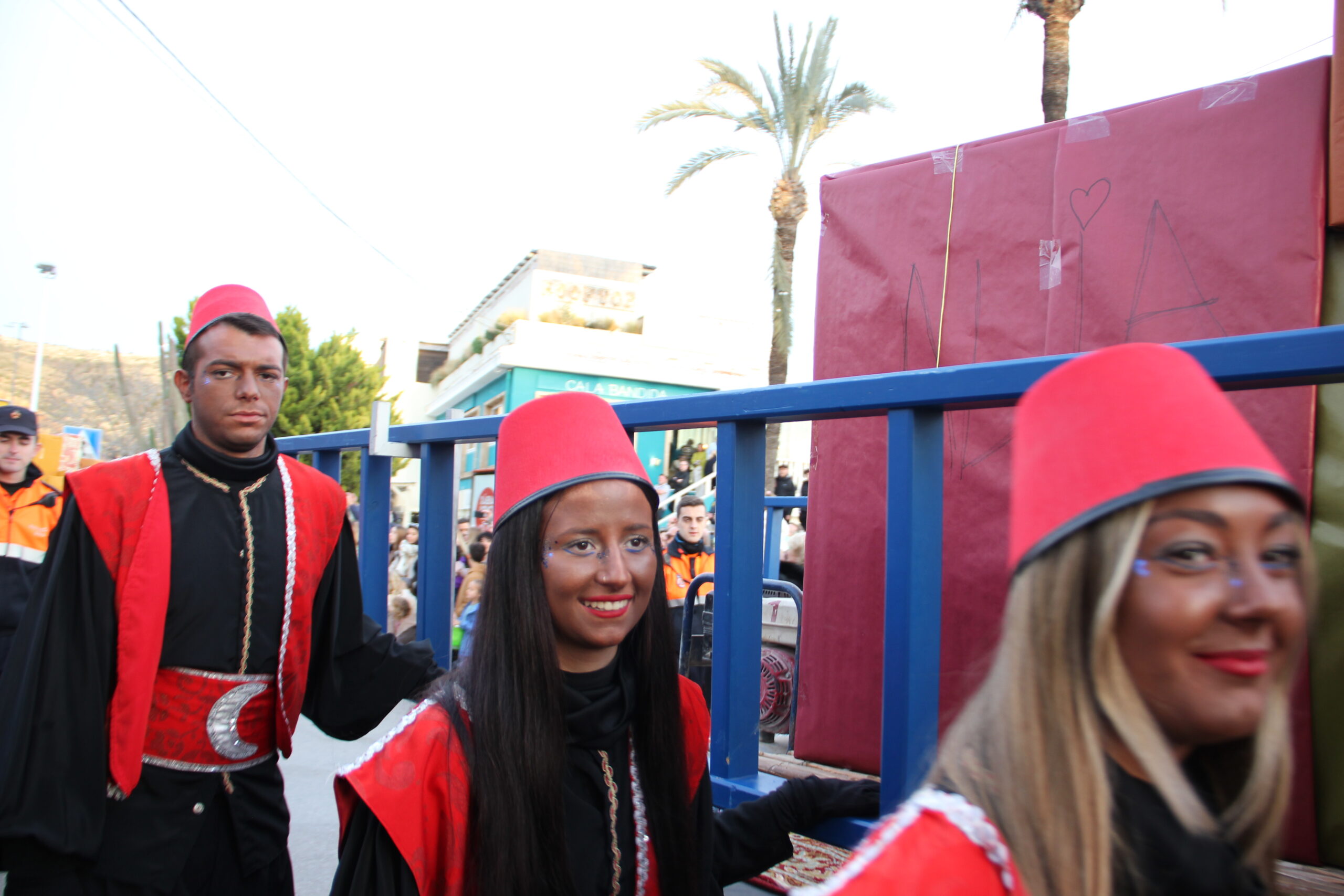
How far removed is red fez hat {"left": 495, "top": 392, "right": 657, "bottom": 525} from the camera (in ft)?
5.56

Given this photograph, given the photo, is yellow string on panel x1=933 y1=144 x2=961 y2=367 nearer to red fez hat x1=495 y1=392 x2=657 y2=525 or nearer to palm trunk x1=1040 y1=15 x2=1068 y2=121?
red fez hat x1=495 y1=392 x2=657 y2=525

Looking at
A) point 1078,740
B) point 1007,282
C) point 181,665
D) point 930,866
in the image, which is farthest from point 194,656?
point 1007,282

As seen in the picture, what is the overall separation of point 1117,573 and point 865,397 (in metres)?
0.69

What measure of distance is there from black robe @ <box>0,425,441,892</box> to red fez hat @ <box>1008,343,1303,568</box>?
1830mm

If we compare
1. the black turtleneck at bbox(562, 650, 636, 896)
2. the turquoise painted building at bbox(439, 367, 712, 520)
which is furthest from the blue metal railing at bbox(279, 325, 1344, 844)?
the turquoise painted building at bbox(439, 367, 712, 520)

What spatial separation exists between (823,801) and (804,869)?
50.2 inches

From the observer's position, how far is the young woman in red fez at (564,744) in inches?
58.5

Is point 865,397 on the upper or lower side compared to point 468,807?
upper

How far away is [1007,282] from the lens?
204 centimetres

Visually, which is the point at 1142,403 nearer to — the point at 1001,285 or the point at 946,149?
the point at 1001,285

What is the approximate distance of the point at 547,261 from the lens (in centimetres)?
2955

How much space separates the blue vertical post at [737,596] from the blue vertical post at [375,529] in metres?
1.44

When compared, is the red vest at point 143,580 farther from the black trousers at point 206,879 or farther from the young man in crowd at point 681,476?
the young man in crowd at point 681,476

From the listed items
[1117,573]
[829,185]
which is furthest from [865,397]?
[829,185]
